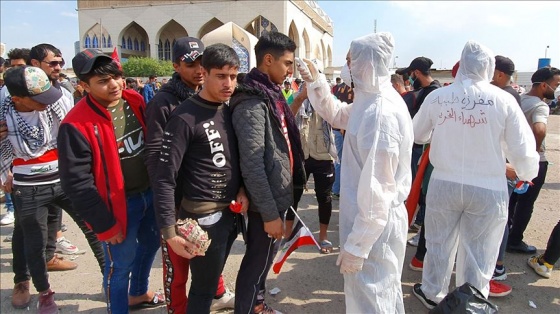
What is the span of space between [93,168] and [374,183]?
5.14 ft

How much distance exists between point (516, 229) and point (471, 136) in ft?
6.90

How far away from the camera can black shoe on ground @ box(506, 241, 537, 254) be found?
3.79 m

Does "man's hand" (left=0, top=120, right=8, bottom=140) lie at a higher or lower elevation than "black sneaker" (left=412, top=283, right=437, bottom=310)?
higher

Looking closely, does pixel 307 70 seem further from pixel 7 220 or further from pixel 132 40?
pixel 132 40

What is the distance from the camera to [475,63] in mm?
2451

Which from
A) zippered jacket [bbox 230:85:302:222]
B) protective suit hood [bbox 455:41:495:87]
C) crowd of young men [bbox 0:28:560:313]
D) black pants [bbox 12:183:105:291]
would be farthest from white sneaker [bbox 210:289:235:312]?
protective suit hood [bbox 455:41:495:87]

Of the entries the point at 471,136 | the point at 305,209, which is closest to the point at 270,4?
the point at 305,209

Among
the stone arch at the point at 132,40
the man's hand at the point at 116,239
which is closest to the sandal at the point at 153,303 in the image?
the man's hand at the point at 116,239

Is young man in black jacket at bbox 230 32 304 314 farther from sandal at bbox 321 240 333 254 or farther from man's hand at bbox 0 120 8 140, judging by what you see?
man's hand at bbox 0 120 8 140

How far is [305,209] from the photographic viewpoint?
5277mm

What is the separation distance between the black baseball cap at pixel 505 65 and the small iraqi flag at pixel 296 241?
237cm

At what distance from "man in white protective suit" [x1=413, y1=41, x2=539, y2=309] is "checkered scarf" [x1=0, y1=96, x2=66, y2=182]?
9.32 feet

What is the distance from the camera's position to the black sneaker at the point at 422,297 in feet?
9.26

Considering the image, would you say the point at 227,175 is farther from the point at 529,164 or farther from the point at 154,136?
the point at 529,164
